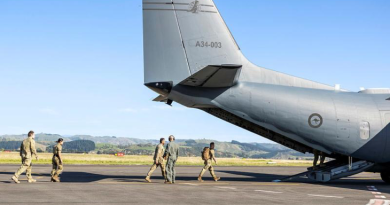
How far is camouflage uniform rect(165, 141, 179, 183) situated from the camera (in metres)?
22.7

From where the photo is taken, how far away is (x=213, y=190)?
1900 cm

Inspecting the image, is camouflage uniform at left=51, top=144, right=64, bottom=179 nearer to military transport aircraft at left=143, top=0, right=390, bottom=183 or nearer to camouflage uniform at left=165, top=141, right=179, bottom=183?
camouflage uniform at left=165, top=141, right=179, bottom=183

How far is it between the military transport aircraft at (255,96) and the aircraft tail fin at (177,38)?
5cm

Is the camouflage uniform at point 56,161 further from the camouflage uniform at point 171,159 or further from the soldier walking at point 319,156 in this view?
the soldier walking at point 319,156

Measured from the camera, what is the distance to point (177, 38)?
22.9 m

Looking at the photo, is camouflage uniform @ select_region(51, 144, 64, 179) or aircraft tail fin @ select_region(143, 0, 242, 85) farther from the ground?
aircraft tail fin @ select_region(143, 0, 242, 85)

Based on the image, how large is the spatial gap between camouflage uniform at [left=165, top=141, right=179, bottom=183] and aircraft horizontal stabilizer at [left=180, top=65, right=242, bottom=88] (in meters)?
3.23

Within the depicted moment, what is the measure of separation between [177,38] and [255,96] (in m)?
4.61

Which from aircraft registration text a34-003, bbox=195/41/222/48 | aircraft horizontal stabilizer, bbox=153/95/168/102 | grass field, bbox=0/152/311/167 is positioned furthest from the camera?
grass field, bbox=0/152/311/167

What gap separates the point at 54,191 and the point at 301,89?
12812 mm

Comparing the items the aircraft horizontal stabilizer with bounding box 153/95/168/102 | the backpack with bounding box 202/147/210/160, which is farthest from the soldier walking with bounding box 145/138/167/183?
the aircraft horizontal stabilizer with bounding box 153/95/168/102

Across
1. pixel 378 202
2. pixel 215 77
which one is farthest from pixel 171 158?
pixel 378 202

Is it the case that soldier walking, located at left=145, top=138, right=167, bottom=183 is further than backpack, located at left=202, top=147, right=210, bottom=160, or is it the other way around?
backpack, located at left=202, top=147, right=210, bottom=160

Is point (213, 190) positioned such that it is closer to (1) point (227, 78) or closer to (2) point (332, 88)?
(1) point (227, 78)
